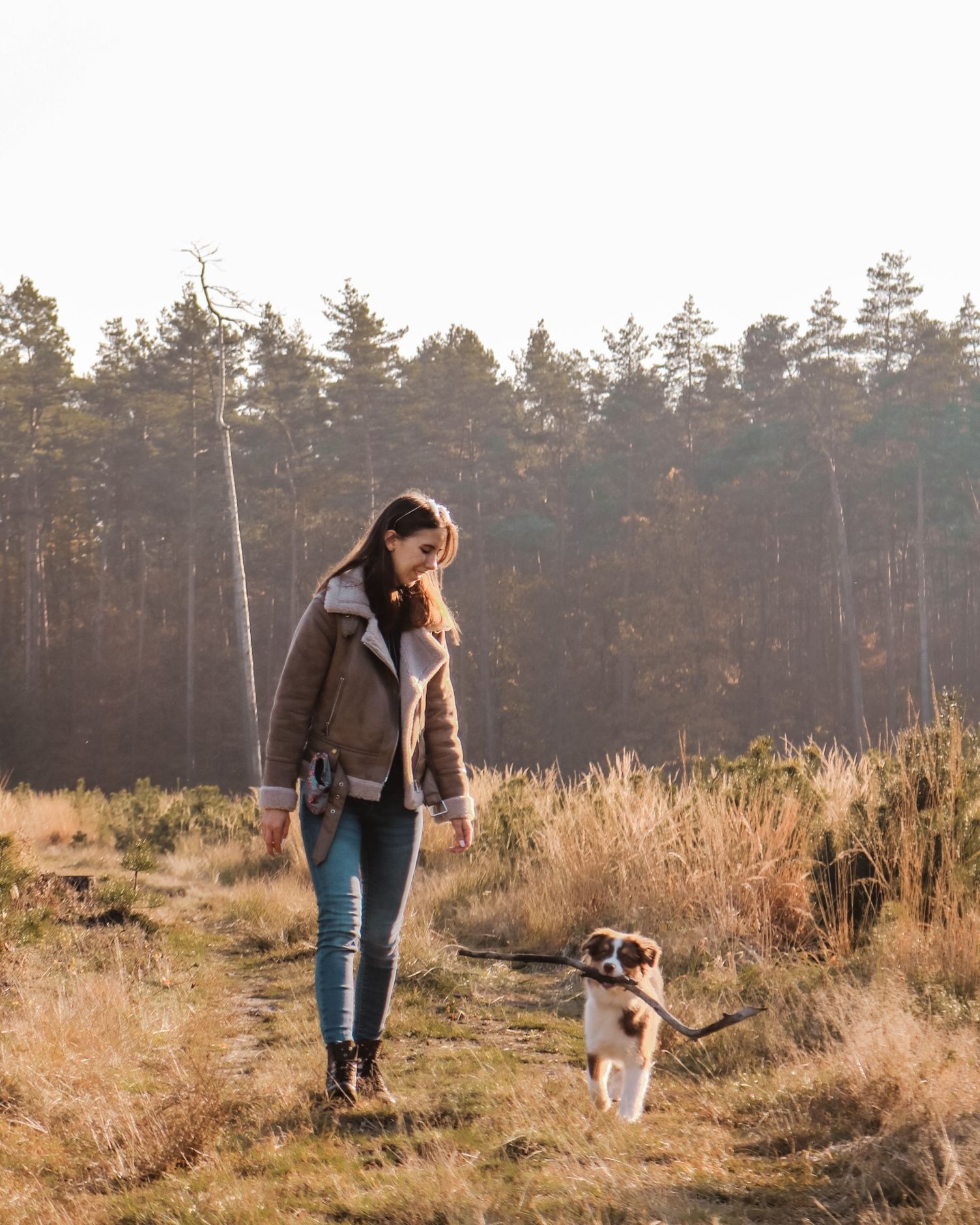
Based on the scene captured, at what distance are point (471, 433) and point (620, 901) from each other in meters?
37.9

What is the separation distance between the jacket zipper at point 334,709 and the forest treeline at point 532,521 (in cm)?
3624

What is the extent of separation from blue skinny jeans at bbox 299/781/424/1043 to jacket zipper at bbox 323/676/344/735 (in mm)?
212

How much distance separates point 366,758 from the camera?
408cm

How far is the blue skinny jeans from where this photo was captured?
4012mm

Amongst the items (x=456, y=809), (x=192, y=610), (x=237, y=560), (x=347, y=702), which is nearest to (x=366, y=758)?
(x=347, y=702)

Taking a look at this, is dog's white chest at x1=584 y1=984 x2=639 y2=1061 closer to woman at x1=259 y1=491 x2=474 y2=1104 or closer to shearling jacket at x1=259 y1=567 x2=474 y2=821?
woman at x1=259 y1=491 x2=474 y2=1104

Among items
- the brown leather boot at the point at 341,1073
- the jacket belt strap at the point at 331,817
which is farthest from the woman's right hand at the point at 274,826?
the brown leather boot at the point at 341,1073

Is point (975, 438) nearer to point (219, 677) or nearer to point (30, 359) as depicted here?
point (219, 677)

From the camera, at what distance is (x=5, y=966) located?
6.04 m

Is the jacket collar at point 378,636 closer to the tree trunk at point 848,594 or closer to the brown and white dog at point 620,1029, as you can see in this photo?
the brown and white dog at point 620,1029

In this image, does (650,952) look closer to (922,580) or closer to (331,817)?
(331,817)

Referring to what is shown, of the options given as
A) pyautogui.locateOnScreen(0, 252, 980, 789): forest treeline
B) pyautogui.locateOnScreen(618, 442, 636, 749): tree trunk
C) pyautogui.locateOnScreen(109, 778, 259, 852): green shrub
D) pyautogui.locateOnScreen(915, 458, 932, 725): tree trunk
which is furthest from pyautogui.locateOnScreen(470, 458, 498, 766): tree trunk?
pyautogui.locateOnScreen(109, 778, 259, 852): green shrub

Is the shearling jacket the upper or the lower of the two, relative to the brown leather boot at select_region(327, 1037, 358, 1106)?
upper

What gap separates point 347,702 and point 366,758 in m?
0.20
